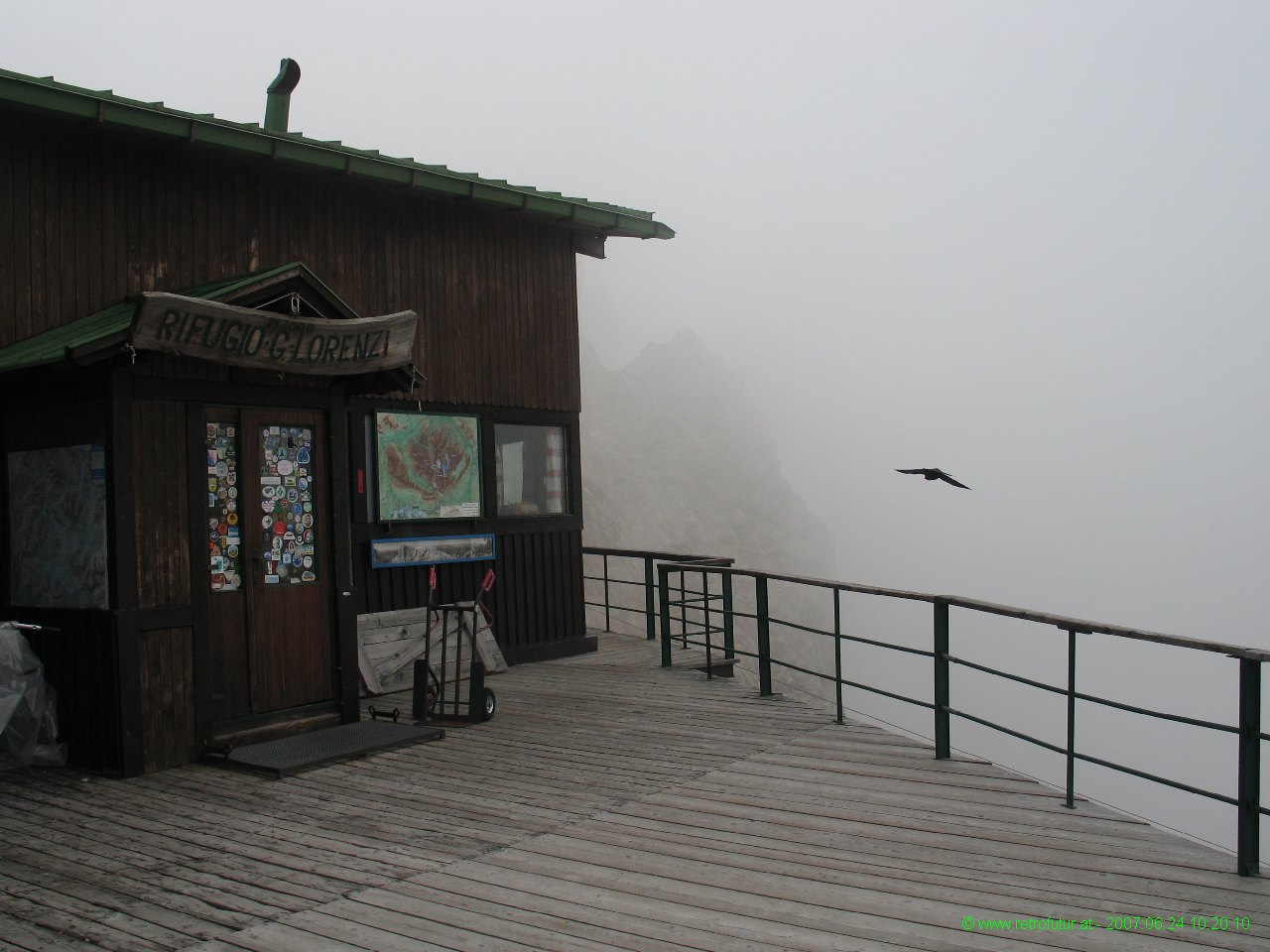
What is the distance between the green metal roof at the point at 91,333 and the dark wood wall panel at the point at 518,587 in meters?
3.07

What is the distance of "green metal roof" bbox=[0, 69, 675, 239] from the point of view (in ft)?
23.0

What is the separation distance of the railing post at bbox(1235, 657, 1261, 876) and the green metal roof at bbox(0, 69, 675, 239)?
7393 mm

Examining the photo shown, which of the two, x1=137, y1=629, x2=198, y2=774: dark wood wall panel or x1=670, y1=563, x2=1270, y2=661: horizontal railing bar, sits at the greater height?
x1=670, y1=563, x2=1270, y2=661: horizontal railing bar

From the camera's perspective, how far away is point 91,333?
6.62 metres

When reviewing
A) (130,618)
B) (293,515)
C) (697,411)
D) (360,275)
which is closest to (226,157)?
(360,275)

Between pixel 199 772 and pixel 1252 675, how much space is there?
608 cm

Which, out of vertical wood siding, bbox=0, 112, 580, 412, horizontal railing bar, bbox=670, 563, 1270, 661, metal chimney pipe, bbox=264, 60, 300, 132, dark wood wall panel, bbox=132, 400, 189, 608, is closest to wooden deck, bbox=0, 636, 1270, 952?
horizontal railing bar, bbox=670, 563, 1270, 661

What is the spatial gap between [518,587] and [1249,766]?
7.31 meters

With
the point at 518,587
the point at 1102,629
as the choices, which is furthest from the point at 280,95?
the point at 1102,629

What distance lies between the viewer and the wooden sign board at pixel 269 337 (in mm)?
6457

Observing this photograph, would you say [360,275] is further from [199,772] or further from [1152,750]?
[1152,750]

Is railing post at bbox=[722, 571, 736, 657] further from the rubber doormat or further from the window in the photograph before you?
the rubber doormat

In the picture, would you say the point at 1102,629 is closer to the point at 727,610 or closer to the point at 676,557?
the point at 727,610

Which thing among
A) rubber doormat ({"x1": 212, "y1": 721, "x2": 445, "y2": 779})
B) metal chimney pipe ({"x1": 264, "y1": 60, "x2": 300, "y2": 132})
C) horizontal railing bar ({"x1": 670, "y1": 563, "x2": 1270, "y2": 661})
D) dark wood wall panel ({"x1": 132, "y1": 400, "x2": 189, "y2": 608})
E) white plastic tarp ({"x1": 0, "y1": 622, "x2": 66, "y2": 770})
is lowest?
rubber doormat ({"x1": 212, "y1": 721, "x2": 445, "y2": 779})
